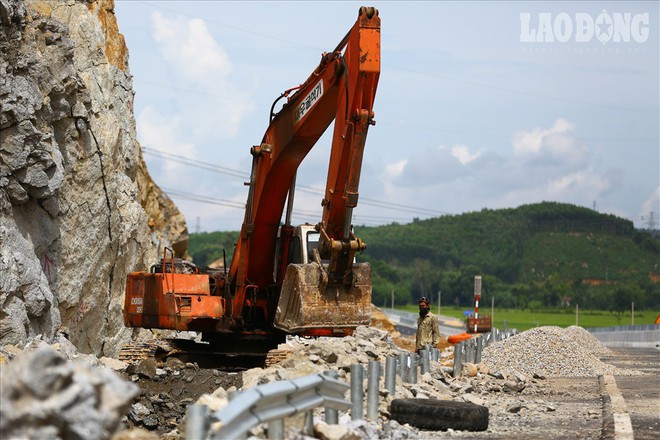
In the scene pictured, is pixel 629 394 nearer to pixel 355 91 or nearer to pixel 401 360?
pixel 401 360

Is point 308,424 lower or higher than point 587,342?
lower

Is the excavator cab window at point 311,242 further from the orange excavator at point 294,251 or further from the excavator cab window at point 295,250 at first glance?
the excavator cab window at point 295,250

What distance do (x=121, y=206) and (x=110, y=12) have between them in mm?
6564

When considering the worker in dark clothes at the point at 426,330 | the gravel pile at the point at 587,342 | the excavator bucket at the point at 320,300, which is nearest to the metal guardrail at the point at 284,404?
the excavator bucket at the point at 320,300

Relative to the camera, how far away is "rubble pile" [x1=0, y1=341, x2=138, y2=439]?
21.6 ft

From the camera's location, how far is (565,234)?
180 m

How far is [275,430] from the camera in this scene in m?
9.30

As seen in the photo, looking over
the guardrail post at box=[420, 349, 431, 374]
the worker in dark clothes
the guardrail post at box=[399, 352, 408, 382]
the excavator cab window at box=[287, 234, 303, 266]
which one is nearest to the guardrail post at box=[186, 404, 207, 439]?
the guardrail post at box=[399, 352, 408, 382]

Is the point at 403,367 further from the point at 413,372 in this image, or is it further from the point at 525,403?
the point at 525,403

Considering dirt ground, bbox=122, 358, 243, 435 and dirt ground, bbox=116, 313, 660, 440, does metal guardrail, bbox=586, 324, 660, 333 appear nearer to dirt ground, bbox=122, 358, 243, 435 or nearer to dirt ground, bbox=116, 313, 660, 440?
dirt ground, bbox=116, 313, 660, 440

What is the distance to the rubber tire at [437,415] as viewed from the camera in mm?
12609

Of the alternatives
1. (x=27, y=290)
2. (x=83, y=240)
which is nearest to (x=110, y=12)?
(x=83, y=240)

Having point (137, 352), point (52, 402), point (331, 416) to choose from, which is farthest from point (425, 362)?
point (52, 402)

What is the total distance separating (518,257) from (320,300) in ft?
529
